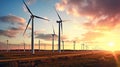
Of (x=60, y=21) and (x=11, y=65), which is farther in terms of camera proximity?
(x=60, y=21)

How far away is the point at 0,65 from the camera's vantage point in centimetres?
3944

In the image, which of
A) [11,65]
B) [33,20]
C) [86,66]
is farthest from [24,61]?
[33,20]

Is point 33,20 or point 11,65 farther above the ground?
point 33,20

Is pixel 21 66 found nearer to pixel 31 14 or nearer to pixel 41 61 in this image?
pixel 41 61

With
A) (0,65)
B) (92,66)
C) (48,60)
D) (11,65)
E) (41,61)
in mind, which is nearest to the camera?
(11,65)

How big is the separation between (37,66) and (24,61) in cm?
316

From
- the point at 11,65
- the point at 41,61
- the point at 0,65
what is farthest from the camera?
the point at 41,61

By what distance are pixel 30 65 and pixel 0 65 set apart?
14.1 feet

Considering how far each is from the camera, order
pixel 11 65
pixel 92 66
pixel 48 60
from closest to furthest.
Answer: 1. pixel 11 65
2. pixel 92 66
3. pixel 48 60

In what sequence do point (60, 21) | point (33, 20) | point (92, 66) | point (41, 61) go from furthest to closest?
point (60, 21) → point (33, 20) → point (41, 61) → point (92, 66)

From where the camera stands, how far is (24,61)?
42406 mm

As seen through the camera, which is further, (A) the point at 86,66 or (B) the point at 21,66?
(A) the point at 86,66

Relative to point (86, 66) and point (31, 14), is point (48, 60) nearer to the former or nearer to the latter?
point (86, 66)

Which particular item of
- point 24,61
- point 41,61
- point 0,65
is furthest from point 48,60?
point 0,65
